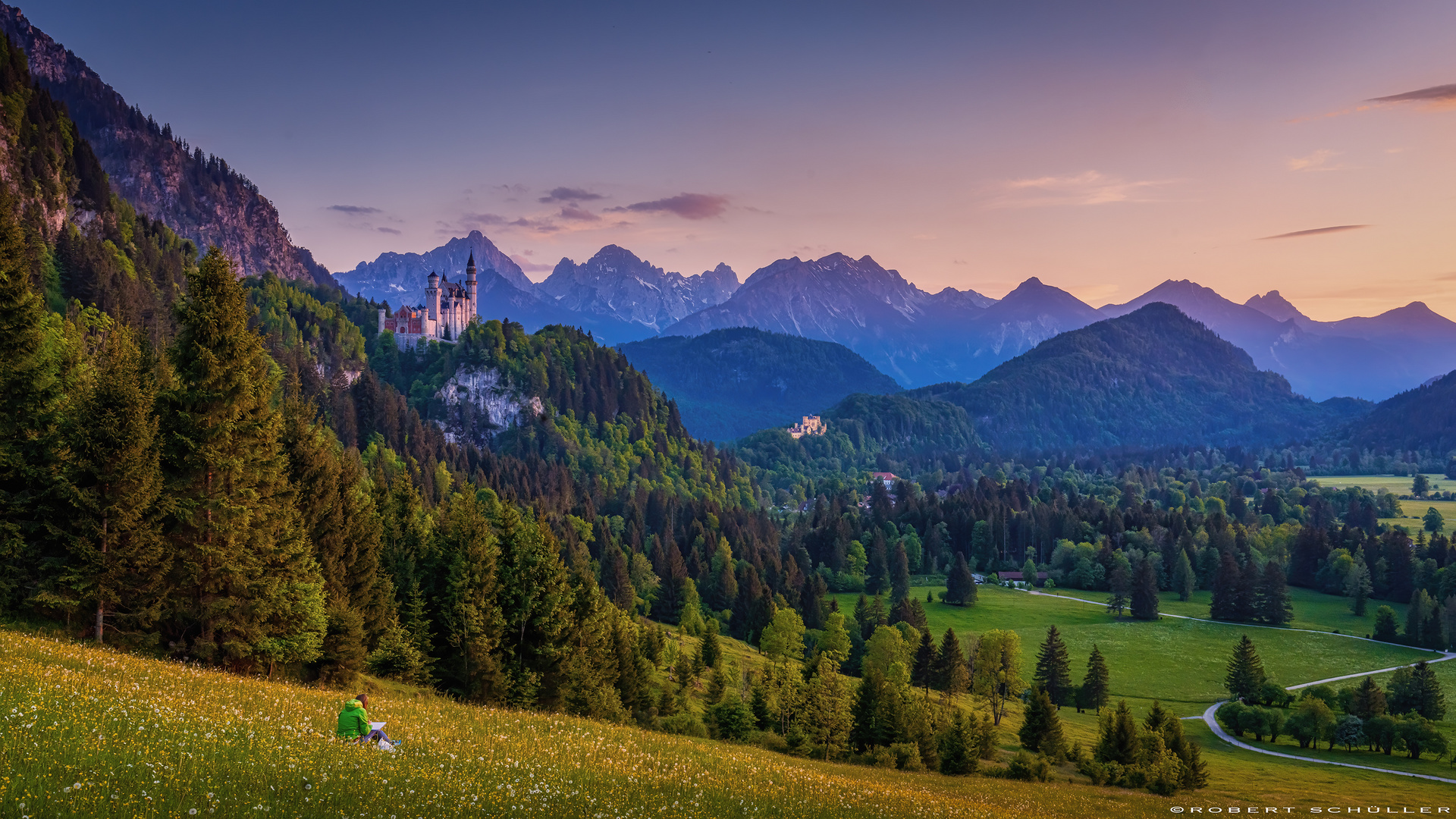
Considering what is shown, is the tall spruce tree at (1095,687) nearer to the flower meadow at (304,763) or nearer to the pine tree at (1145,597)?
the pine tree at (1145,597)

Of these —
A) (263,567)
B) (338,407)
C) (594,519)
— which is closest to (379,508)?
(263,567)

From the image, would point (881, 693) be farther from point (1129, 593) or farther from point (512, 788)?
point (1129, 593)

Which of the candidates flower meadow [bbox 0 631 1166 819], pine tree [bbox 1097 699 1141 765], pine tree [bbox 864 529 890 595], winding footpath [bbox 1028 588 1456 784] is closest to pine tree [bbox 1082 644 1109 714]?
winding footpath [bbox 1028 588 1456 784]

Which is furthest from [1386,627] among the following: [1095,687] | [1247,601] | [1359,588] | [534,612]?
[534,612]

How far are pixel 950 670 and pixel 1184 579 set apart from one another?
101493mm

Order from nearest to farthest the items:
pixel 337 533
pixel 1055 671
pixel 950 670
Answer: pixel 337 533, pixel 950 670, pixel 1055 671

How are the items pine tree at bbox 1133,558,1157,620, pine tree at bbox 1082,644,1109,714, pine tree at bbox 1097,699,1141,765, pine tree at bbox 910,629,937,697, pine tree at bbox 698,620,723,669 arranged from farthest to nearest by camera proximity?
1. pine tree at bbox 1133,558,1157,620
2. pine tree at bbox 1082,644,1109,714
3. pine tree at bbox 910,629,937,697
4. pine tree at bbox 698,620,723,669
5. pine tree at bbox 1097,699,1141,765

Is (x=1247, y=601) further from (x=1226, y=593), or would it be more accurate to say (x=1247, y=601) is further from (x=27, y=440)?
(x=27, y=440)

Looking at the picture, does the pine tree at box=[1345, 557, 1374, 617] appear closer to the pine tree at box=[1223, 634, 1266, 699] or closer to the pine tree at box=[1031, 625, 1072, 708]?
the pine tree at box=[1223, 634, 1266, 699]

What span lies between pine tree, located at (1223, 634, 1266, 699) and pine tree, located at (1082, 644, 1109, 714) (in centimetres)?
1563

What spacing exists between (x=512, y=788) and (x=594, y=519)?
173 meters

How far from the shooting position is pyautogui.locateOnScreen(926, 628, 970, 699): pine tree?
94750 millimetres

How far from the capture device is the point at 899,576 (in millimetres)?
170125

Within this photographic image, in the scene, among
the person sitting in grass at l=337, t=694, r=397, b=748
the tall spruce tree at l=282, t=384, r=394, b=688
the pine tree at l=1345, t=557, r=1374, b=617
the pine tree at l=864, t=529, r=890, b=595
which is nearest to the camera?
the person sitting in grass at l=337, t=694, r=397, b=748
